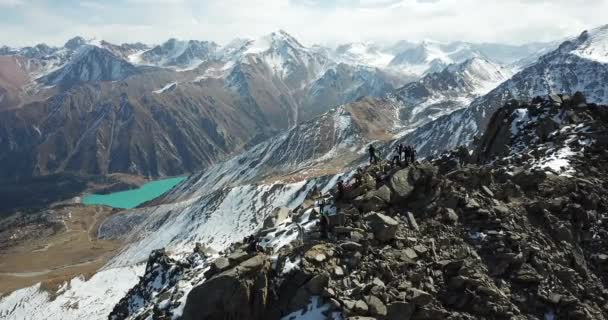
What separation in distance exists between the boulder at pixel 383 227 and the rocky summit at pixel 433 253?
0.06 metres

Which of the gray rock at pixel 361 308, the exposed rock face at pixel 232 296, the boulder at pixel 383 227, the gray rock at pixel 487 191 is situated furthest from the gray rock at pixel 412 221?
the exposed rock face at pixel 232 296

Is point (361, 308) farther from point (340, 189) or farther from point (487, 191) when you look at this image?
point (487, 191)

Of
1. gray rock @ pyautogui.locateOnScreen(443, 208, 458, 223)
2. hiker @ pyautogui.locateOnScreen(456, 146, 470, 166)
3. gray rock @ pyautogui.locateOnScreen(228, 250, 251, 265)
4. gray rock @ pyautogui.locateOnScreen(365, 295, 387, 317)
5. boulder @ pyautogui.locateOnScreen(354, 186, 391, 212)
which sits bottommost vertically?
hiker @ pyautogui.locateOnScreen(456, 146, 470, 166)

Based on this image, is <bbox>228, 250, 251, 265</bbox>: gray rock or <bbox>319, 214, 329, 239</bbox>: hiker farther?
<bbox>319, 214, 329, 239</bbox>: hiker

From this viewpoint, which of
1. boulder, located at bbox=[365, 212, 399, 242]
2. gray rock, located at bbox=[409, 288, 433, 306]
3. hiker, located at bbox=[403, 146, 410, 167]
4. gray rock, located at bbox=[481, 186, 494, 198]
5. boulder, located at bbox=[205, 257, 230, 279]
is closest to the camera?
gray rock, located at bbox=[409, 288, 433, 306]

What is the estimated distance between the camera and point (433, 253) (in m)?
28.1

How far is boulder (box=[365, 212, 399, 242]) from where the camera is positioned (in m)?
28.7

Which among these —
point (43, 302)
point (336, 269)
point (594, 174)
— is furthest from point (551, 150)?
point (43, 302)

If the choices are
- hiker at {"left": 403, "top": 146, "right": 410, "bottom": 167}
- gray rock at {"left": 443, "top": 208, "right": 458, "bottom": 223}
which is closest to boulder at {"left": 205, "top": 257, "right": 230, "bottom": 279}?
gray rock at {"left": 443, "top": 208, "right": 458, "bottom": 223}

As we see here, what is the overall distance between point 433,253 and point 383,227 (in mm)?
3076

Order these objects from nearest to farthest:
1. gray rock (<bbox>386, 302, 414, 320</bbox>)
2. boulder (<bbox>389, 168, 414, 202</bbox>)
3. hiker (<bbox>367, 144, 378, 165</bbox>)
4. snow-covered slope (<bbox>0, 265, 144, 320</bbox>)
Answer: gray rock (<bbox>386, 302, 414, 320</bbox>), boulder (<bbox>389, 168, 414, 202</bbox>), hiker (<bbox>367, 144, 378, 165</bbox>), snow-covered slope (<bbox>0, 265, 144, 320</bbox>)

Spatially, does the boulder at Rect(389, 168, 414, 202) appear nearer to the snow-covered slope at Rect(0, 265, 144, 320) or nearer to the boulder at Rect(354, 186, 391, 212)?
the boulder at Rect(354, 186, 391, 212)

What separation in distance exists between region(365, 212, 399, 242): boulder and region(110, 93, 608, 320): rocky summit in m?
0.06

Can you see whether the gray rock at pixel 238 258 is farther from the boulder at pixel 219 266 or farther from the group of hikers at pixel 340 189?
the group of hikers at pixel 340 189
